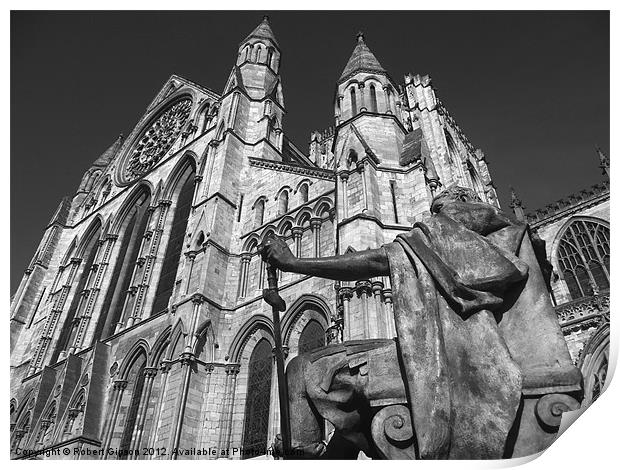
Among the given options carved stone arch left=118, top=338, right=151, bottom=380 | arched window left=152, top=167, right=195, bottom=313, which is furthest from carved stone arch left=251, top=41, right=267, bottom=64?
carved stone arch left=118, top=338, right=151, bottom=380

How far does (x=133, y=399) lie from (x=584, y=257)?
20560 mm

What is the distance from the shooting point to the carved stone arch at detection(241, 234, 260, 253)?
1492 centimetres

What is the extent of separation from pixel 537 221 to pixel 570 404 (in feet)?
81.9

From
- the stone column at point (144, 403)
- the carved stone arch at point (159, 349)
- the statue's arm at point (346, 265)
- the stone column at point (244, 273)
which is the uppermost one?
the stone column at point (244, 273)

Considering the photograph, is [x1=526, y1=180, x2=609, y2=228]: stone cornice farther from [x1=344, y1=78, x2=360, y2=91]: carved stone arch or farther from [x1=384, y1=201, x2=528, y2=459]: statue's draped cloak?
[x1=384, y1=201, x2=528, y2=459]: statue's draped cloak

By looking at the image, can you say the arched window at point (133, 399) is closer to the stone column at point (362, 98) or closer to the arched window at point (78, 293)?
the arched window at point (78, 293)

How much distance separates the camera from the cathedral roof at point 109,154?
2927 cm

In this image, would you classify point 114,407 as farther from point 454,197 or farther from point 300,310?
point 454,197

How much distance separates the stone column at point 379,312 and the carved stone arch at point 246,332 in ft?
14.3

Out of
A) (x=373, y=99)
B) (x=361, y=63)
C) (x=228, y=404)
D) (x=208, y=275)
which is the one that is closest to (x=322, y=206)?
(x=373, y=99)

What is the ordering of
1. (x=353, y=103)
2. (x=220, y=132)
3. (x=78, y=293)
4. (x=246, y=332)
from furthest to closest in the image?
(x=78, y=293) < (x=220, y=132) < (x=353, y=103) < (x=246, y=332)

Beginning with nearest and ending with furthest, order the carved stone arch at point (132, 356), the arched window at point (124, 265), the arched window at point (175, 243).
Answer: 1. the carved stone arch at point (132, 356)
2. the arched window at point (175, 243)
3. the arched window at point (124, 265)

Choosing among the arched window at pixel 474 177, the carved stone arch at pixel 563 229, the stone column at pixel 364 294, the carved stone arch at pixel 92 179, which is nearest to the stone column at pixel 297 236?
the stone column at pixel 364 294

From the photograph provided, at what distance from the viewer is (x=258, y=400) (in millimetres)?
11805
